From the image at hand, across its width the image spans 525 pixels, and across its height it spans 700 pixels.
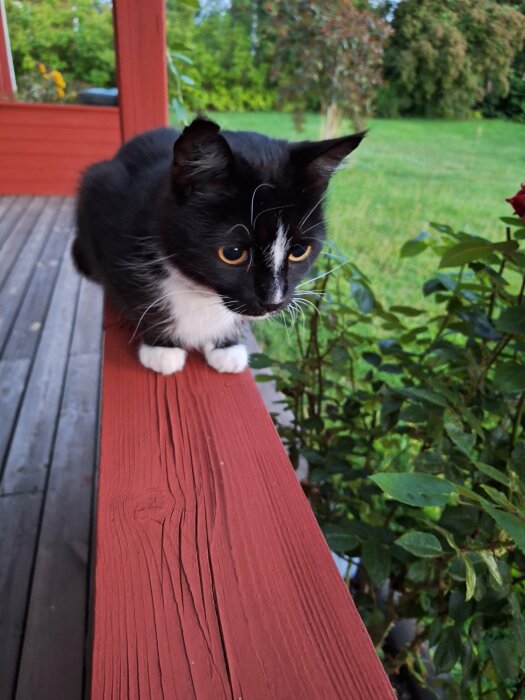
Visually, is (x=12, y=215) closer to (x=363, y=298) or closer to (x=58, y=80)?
(x=58, y=80)

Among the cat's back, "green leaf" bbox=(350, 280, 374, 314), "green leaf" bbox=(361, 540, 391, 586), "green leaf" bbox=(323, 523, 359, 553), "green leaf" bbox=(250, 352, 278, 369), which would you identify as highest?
the cat's back

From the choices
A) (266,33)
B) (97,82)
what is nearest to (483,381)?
(266,33)

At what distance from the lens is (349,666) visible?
0.43 metres

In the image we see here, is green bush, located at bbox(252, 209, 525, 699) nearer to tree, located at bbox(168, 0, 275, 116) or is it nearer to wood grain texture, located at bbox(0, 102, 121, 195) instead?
tree, located at bbox(168, 0, 275, 116)

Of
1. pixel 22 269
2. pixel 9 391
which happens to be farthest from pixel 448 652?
pixel 22 269

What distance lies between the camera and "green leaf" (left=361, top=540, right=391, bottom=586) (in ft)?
2.58

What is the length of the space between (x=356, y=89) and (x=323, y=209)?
210 centimetres

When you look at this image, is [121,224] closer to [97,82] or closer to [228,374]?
[228,374]

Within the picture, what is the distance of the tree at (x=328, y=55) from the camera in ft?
7.60

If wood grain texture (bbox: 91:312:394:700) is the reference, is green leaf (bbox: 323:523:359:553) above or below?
below

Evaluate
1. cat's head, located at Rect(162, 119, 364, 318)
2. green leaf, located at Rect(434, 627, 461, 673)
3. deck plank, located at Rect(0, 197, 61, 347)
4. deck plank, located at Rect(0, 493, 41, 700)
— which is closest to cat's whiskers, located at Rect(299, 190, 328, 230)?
cat's head, located at Rect(162, 119, 364, 318)

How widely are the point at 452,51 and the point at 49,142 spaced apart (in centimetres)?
289

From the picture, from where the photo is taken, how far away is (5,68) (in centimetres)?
349

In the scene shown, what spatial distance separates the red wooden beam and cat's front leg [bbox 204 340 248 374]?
97cm
